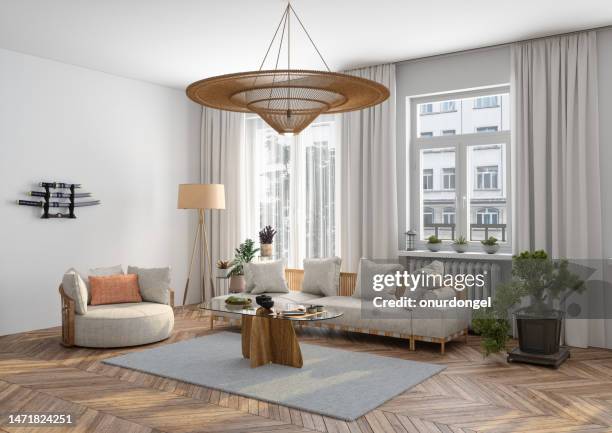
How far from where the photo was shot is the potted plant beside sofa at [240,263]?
22.3 feet

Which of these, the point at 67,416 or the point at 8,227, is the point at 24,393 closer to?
the point at 67,416

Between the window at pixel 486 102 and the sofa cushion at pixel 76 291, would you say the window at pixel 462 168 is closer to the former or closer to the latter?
the window at pixel 486 102

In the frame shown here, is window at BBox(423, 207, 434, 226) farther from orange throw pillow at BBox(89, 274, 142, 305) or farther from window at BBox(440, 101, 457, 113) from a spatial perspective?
orange throw pillow at BBox(89, 274, 142, 305)

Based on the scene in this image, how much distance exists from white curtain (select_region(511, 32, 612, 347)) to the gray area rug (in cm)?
184

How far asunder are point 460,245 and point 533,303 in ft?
4.01

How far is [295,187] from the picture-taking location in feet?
23.8

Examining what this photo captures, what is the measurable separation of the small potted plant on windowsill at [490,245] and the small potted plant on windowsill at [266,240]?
2598 millimetres

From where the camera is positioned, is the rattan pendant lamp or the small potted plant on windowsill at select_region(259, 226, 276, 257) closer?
the rattan pendant lamp

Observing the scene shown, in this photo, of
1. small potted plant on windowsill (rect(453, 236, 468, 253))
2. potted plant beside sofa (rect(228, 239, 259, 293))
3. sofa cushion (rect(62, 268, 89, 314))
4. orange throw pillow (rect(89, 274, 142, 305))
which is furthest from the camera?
potted plant beside sofa (rect(228, 239, 259, 293))

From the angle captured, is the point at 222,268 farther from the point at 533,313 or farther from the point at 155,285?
the point at 533,313

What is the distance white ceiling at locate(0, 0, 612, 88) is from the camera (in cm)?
458

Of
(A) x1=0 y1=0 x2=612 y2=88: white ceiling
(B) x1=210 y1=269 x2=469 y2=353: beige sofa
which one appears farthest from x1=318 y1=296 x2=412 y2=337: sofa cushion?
(A) x1=0 y1=0 x2=612 y2=88: white ceiling

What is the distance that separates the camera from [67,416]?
3.47m

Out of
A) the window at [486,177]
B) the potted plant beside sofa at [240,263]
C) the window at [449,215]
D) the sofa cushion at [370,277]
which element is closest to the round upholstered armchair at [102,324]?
the potted plant beside sofa at [240,263]
